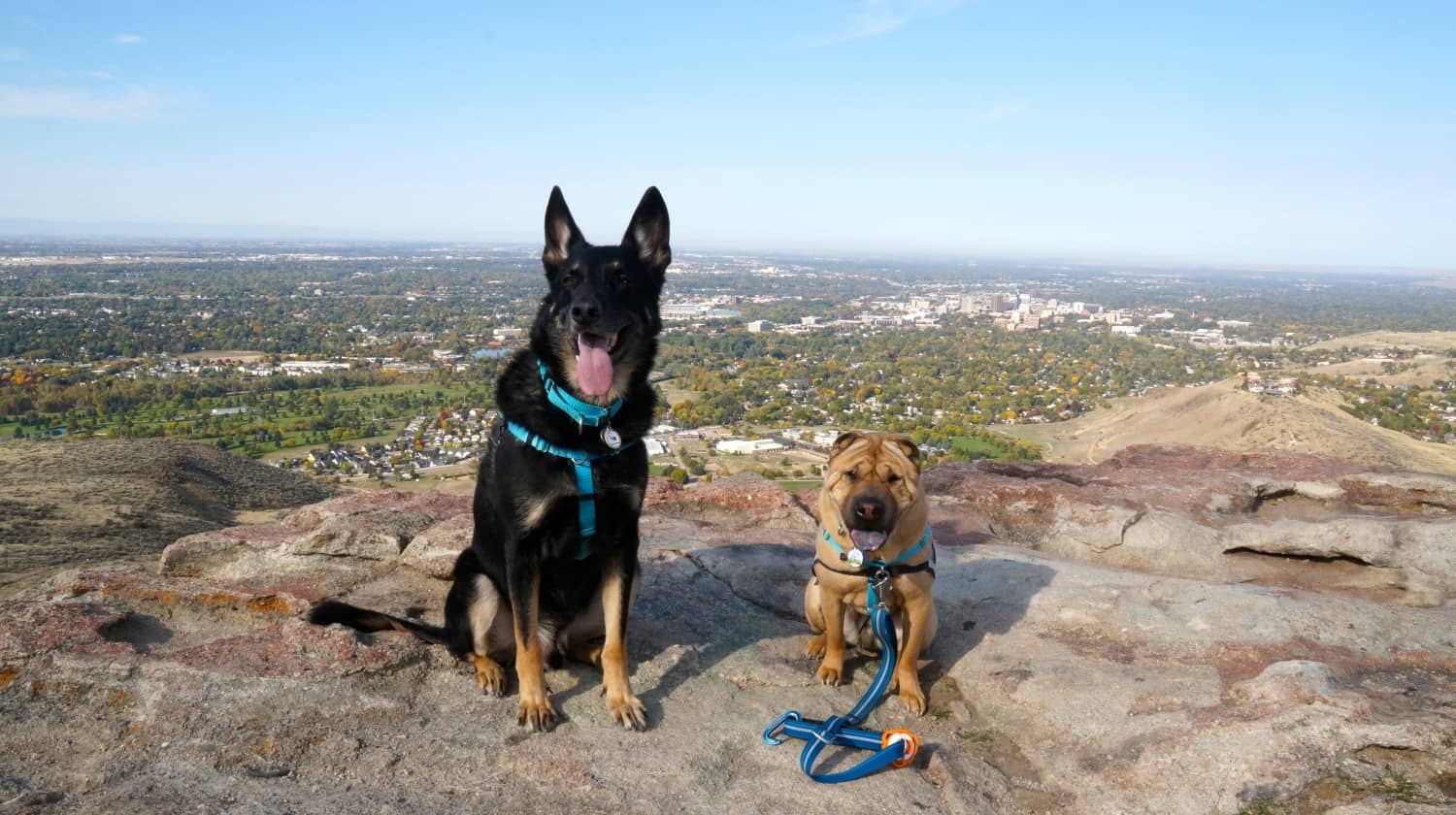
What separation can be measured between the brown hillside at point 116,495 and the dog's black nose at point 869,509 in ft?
29.8

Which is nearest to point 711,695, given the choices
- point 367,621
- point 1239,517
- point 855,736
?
point 855,736

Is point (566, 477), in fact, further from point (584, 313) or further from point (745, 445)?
point (745, 445)

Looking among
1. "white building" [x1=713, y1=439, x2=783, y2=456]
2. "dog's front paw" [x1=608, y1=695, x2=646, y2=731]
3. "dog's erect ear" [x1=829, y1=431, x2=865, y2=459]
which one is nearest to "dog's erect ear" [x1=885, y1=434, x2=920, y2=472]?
"dog's erect ear" [x1=829, y1=431, x2=865, y2=459]

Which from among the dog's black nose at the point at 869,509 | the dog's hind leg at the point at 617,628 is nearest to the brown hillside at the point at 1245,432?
the dog's black nose at the point at 869,509

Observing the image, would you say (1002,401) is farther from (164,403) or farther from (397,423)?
(164,403)

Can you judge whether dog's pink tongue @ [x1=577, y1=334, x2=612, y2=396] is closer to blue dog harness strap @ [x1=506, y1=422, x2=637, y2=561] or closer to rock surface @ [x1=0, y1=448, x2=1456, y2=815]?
blue dog harness strap @ [x1=506, y1=422, x2=637, y2=561]

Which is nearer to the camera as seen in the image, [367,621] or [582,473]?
[582,473]

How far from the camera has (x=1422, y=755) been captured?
3584mm

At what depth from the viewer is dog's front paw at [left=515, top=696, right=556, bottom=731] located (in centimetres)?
417

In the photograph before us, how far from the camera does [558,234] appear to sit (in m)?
4.63

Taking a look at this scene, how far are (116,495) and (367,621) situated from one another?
1330 cm

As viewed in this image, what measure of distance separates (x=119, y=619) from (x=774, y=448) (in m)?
27.0

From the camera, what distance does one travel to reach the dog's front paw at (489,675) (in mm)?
4492

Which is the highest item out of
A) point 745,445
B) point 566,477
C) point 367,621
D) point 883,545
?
point 566,477
